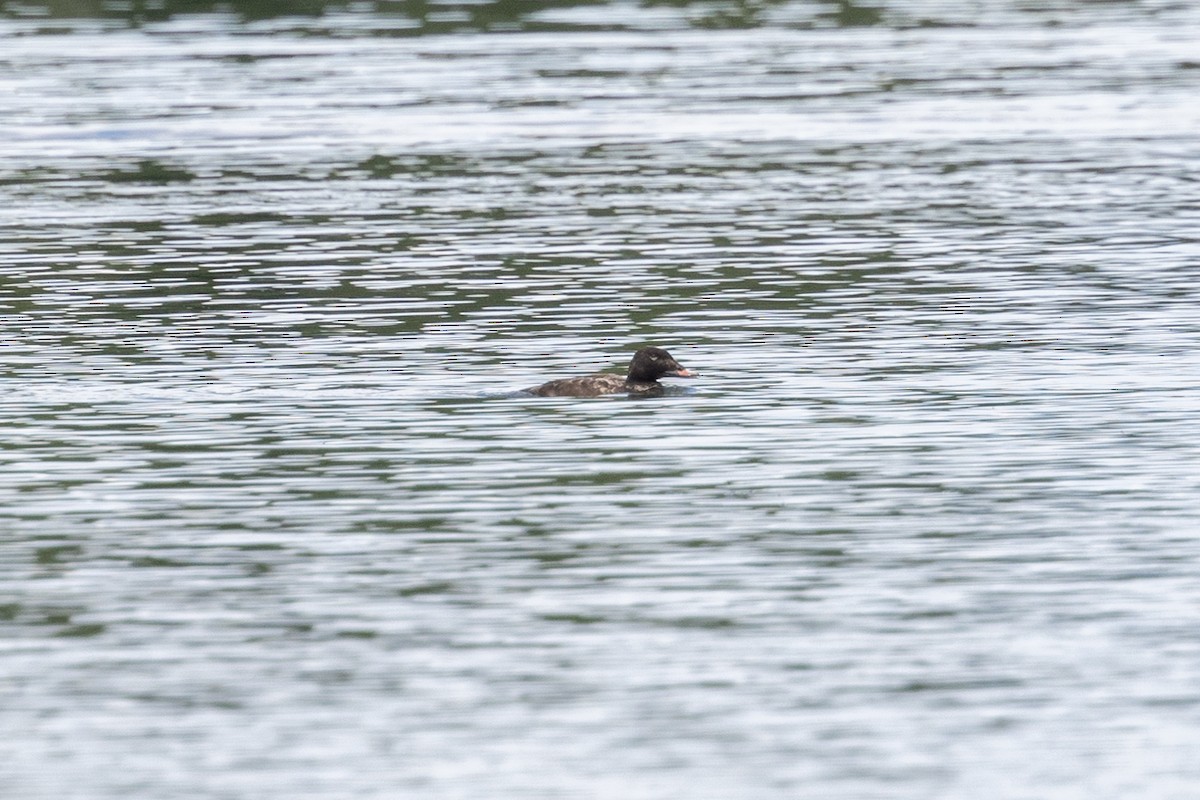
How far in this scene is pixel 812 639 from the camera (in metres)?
18.0

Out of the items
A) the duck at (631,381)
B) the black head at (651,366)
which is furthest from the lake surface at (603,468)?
the black head at (651,366)

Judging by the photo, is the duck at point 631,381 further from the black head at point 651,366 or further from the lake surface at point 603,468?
the lake surface at point 603,468

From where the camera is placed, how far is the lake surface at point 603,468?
638 inches

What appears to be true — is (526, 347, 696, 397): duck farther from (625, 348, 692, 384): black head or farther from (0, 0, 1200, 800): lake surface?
(0, 0, 1200, 800): lake surface

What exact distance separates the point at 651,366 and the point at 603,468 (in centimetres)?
366

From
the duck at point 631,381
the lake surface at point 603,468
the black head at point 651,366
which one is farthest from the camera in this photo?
the black head at point 651,366

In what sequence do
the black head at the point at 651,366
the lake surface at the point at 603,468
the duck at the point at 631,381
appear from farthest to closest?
the black head at the point at 651,366
the duck at the point at 631,381
the lake surface at the point at 603,468

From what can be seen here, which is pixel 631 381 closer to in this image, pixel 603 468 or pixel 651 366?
pixel 651 366

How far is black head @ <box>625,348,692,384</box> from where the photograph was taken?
89.2ft

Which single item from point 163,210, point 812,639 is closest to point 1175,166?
point 163,210

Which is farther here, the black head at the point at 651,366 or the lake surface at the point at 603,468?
the black head at the point at 651,366

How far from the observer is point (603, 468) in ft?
77.8

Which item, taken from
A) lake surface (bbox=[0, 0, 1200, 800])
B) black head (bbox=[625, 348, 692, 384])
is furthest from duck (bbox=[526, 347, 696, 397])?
lake surface (bbox=[0, 0, 1200, 800])

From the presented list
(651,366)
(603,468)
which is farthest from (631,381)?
(603,468)
